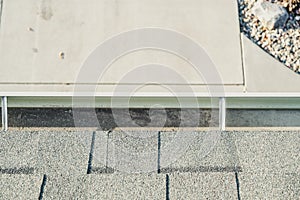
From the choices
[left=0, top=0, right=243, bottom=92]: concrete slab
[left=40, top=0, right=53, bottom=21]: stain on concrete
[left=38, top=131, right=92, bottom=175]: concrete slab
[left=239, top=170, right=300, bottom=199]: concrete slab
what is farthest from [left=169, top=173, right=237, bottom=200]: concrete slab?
[left=40, top=0, right=53, bottom=21]: stain on concrete

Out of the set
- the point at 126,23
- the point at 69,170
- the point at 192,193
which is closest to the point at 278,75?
the point at 126,23

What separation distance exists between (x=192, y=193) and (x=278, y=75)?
2.02 metres

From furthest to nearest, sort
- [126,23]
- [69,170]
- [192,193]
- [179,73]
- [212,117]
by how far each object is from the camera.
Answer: [126,23] < [179,73] < [212,117] < [69,170] < [192,193]

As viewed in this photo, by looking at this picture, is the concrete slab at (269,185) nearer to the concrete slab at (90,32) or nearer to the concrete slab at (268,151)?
the concrete slab at (268,151)

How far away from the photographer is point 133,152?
2621 mm

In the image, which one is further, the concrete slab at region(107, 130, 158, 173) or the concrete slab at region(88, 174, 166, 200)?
the concrete slab at region(107, 130, 158, 173)

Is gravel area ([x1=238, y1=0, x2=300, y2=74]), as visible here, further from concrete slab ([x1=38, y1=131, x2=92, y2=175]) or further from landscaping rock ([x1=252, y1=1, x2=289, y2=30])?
concrete slab ([x1=38, y1=131, x2=92, y2=175])

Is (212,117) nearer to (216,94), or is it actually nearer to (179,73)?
(216,94)

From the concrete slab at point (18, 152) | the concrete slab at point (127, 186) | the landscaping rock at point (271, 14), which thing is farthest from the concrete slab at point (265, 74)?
the concrete slab at point (18, 152)

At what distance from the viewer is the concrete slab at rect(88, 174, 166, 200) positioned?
7.69ft

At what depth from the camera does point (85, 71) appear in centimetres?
393

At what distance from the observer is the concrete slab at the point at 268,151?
2.57 m

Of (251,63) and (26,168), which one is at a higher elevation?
(251,63)

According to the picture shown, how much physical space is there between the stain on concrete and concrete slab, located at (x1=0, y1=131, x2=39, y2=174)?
5.91ft
